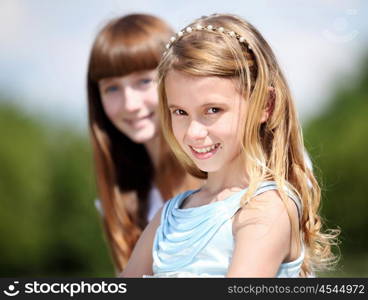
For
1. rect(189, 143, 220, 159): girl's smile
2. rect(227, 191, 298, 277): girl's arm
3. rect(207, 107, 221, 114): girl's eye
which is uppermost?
rect(207, 107, 221, 114): girl's eye

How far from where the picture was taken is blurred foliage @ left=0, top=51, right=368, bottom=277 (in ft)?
22.3

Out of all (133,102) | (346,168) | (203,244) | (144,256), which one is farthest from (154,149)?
(346,168)

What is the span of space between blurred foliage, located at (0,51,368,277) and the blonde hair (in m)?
4.94

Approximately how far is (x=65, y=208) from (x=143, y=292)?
5.16 m

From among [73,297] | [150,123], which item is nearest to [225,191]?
[73,297]

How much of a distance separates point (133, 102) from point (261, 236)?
5.34 feet

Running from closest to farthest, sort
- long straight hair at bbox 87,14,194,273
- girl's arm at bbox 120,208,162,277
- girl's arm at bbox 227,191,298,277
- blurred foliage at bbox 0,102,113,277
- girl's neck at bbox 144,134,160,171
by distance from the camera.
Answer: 1. girl's arm at bbox 227,191,298,277
2. girl's arm at bbox 120,208,162,277
3. long straight hair at bbox 87,14,194,273
4. girl's neck at bbox 144,134,160,171
5. blurred foliage at bbox 0,102,113,277

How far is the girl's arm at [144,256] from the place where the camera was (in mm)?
1890

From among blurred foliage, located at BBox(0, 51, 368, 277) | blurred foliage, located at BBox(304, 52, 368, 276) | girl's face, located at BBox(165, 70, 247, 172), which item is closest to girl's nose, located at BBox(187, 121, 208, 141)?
girl's face, located at BBox(165, 70, 247, 172)

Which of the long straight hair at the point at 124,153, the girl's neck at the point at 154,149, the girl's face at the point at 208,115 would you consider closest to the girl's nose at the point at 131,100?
the long straight hair at the point at 124,153

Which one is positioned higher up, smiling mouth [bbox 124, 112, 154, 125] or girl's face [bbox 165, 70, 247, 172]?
girl's face [bbox 165, 70, 247, 172]

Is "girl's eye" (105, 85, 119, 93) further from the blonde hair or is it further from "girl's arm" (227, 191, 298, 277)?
"girl's arm" (227, 191, 298, 277)

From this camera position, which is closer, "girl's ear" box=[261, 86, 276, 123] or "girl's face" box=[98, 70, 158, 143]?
"girl's ear" box=[261, 86, 276, 123]

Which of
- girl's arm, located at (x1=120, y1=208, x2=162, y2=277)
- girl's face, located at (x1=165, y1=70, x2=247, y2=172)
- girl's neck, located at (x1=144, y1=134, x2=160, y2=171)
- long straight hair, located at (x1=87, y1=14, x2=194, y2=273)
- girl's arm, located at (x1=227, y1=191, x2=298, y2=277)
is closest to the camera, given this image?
girl's arm, located at (x1=227, y1=191, x2=298, y2=277)
